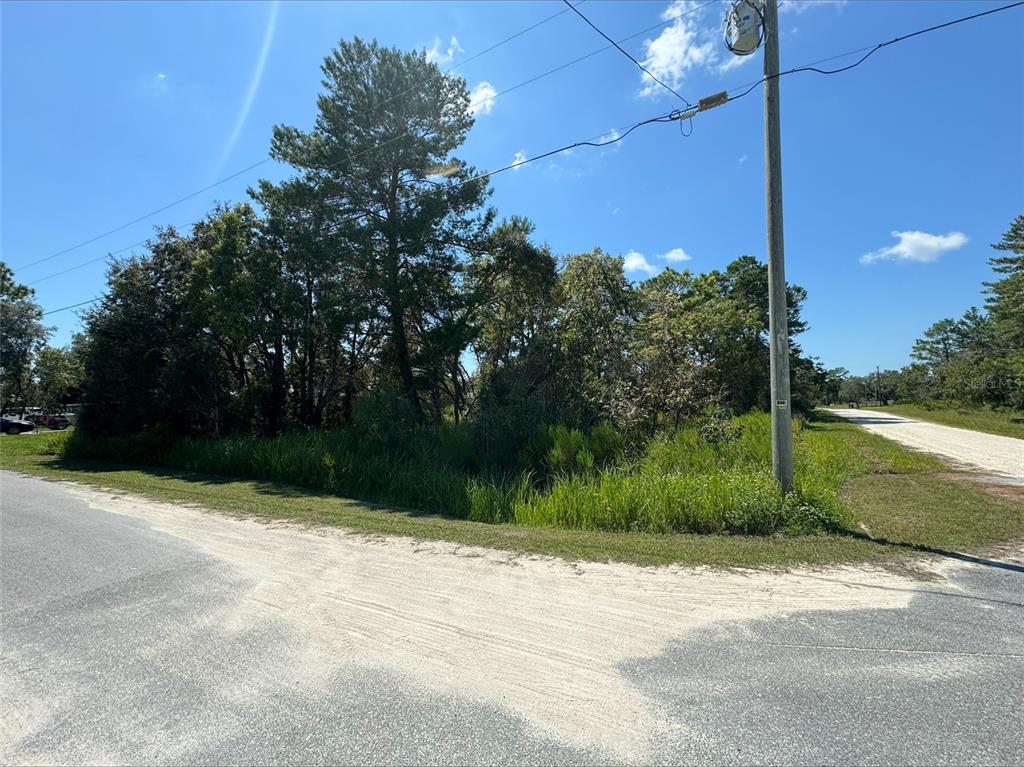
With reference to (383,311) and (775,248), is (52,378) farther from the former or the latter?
(775,248)

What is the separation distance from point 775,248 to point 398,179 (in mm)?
13633

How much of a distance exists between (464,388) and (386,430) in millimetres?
7781

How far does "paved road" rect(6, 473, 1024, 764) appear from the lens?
2.52 metres

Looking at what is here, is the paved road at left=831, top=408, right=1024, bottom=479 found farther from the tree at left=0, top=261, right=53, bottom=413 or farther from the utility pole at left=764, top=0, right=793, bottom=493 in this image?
the tree at left=0, top=261, right=53, bottom=413

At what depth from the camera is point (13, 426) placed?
38750mm

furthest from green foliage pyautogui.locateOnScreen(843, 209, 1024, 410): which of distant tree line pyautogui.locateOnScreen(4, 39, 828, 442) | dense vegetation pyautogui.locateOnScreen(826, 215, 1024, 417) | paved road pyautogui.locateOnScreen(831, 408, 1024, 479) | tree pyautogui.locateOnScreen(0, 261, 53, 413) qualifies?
tree pyautogui.locateOnScreen(0, 261, 53, 413)

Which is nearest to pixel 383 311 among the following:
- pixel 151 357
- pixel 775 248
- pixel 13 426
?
pixel 151 357

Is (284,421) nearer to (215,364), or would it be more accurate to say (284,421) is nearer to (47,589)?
(215,364)

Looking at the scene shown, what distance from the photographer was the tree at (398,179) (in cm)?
1634

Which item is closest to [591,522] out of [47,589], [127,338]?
[47,589]

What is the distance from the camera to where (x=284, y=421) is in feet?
65.5

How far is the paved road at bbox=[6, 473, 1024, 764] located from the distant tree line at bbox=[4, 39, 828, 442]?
8521 mm

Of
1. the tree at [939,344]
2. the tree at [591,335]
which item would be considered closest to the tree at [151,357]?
the tree at [591,335]

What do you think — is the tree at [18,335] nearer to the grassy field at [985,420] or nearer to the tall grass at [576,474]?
the tall grass at [576,474]
